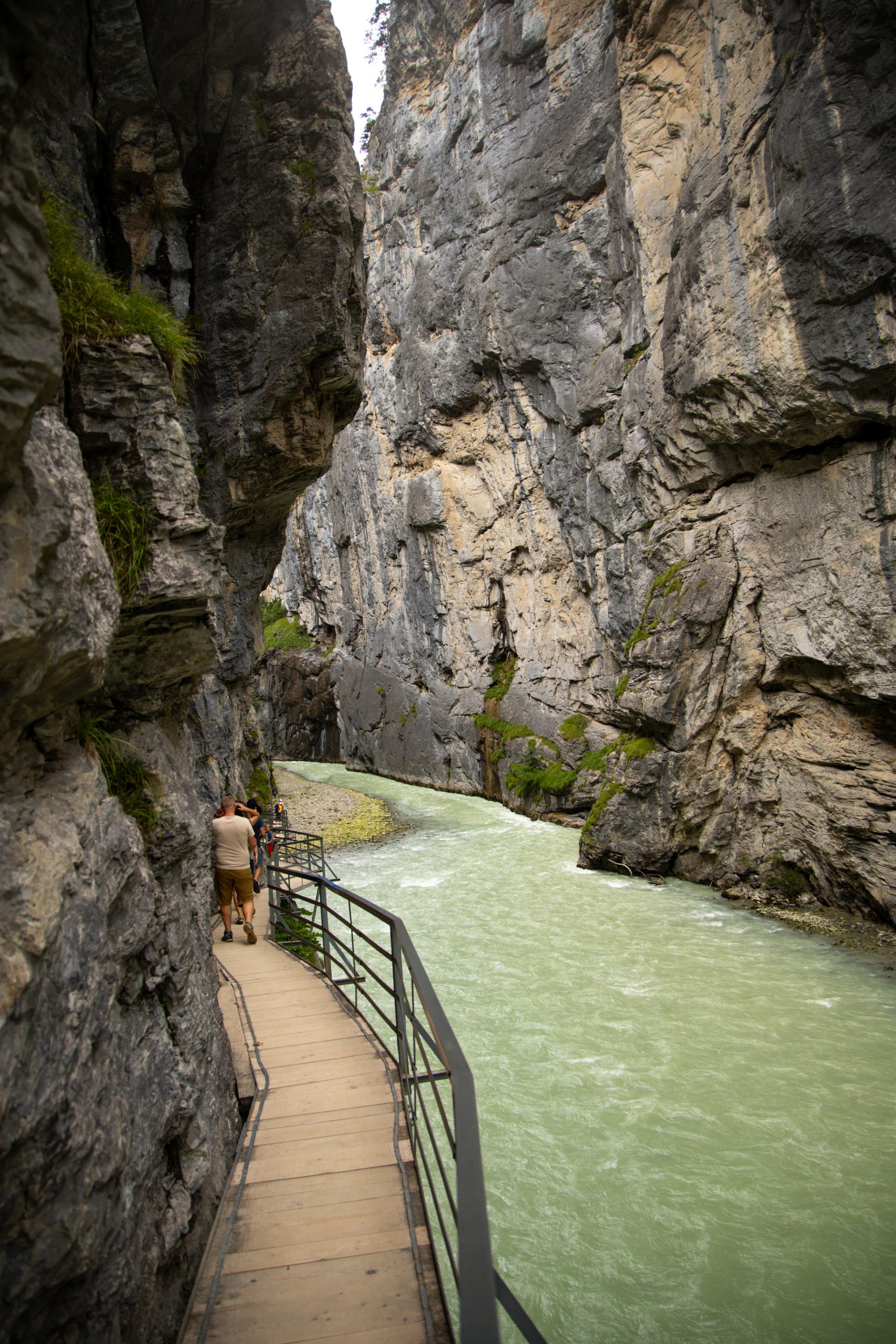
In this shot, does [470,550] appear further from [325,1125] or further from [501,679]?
[325,1125]

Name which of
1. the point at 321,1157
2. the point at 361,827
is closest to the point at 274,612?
the point at 361,827

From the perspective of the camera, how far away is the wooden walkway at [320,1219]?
336cm

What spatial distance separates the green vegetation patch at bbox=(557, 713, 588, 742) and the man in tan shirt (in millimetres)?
14671

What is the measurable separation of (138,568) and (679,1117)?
23.2 feet

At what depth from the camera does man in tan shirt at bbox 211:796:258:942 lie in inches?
347

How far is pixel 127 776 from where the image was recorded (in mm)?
4762

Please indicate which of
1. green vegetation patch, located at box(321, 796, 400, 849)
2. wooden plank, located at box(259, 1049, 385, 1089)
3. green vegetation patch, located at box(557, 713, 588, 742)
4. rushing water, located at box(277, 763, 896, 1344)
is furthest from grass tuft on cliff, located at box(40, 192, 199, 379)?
green vegetation patch, located at box(557, 713, 588, 742)

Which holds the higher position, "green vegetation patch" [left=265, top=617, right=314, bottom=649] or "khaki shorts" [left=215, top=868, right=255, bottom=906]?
"green vegetation patch" [left=265, top=617, right=314, bottom=649]

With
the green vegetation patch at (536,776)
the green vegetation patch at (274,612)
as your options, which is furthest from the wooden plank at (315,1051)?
the green vegetation patch at (274,612)

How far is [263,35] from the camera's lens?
9164 mm

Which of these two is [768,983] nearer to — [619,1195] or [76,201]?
[619,1195]

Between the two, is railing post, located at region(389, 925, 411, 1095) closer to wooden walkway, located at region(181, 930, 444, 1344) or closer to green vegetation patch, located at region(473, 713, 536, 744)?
wooden walkway, located at region(181, 930, 444, 1344)

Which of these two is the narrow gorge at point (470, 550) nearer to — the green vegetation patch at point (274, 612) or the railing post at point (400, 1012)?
the railing post at point (400, 1012)

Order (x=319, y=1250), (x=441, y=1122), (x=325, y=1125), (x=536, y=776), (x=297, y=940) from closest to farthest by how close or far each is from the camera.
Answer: (x=319, y=1250)
(x=325, y=1125)
(x=441, y=1122)
(x=297, y=940)
(x=536, y=776)
